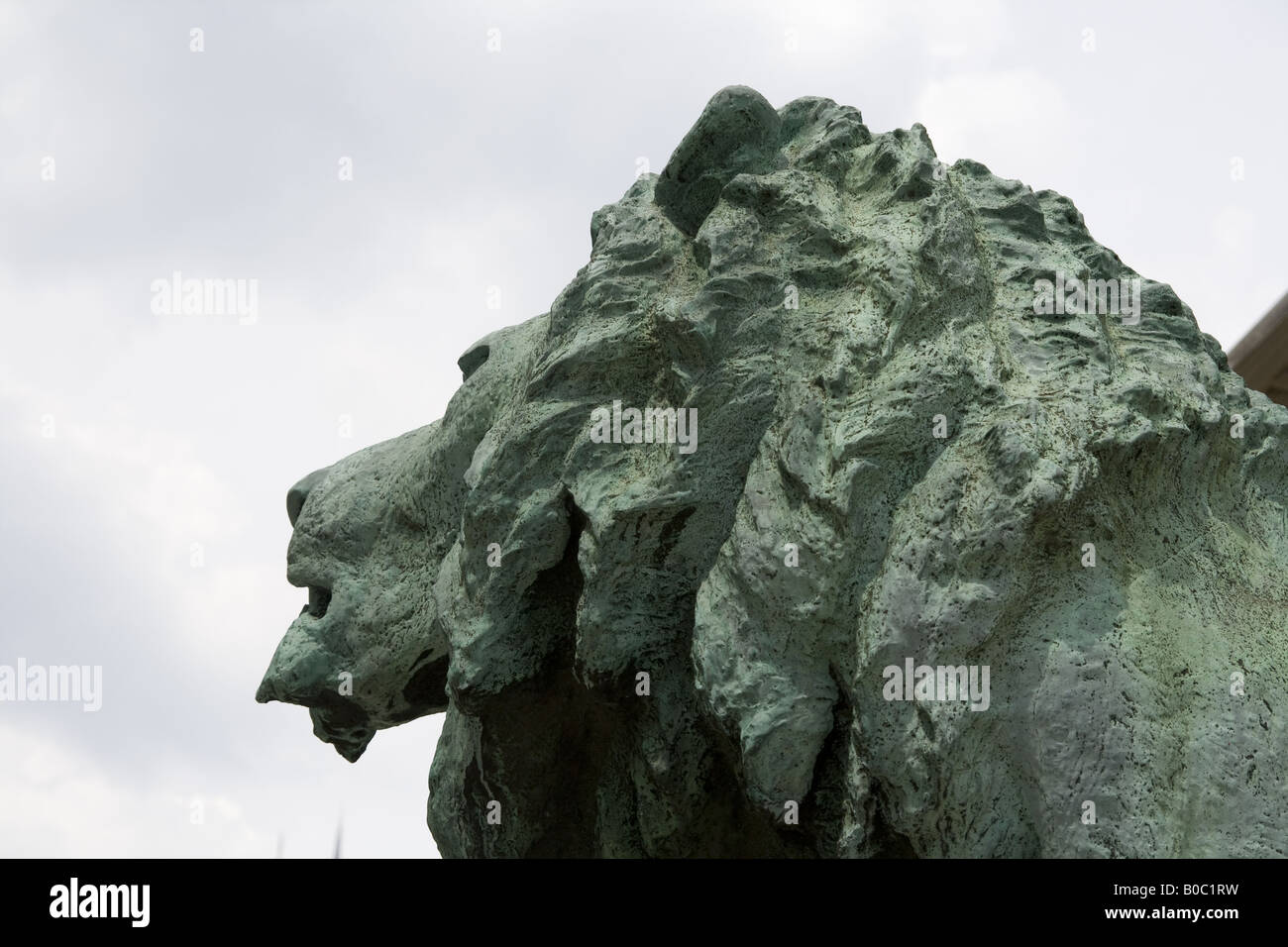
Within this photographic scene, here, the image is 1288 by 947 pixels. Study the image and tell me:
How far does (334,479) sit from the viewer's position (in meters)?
3.95

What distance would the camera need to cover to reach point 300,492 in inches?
158

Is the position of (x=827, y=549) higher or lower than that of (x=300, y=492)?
lower

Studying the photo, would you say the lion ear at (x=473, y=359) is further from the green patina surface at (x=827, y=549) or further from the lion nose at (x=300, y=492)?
the lion nose at (x=300, y=492)

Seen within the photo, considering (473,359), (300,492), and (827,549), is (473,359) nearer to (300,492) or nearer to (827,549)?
(300,492)

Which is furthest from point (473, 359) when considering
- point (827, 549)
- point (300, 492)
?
point (827, 549)

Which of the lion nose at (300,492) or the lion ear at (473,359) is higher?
the lion ear at (473,359)

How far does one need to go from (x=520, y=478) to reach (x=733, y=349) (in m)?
0.48

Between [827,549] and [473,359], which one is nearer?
[827,549]

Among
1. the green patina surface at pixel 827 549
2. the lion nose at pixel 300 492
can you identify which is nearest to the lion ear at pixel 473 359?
the green patina surface at pixel 827 549

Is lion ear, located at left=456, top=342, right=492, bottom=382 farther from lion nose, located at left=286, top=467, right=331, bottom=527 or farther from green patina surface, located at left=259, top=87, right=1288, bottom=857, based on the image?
lion nose, located at left=286, top=467, right=331, bottom=527

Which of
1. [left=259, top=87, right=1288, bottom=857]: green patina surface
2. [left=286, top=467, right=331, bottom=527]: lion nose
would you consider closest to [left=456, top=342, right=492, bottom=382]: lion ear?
→ [left=259, top=87, right=1288, bottom=857]: green patina surface

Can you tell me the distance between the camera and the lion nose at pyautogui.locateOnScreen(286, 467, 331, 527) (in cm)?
400

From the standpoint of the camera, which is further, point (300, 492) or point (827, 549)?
point (300, 492)

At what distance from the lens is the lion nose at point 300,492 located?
13.1 feet
